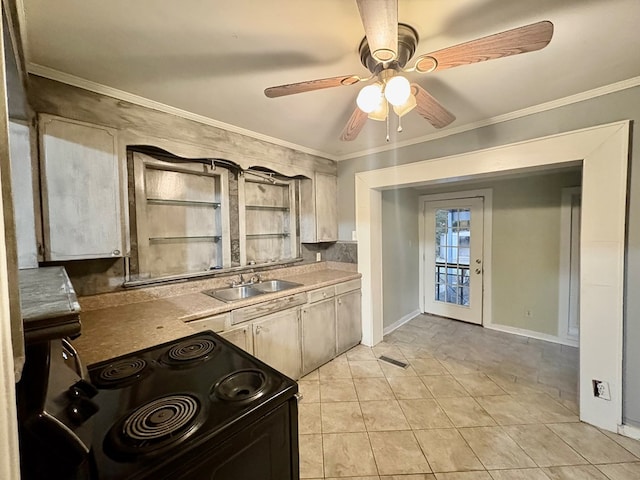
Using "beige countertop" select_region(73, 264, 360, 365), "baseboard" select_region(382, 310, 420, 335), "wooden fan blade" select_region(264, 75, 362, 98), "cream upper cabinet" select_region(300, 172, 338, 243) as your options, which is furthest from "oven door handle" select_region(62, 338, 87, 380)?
"baseboard" select_region(382, 310, 420, 335)

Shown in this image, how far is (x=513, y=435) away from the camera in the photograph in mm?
1915

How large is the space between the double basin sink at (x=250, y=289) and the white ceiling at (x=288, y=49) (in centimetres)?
157

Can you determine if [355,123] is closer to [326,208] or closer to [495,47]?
[495,47]

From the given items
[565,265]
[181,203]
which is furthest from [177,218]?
[565,265]

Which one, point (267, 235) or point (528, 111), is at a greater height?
point (528, 111)

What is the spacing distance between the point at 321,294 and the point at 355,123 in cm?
173

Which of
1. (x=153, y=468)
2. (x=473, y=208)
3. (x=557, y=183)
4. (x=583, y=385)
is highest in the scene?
(x=557, y=183)

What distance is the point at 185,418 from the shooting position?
32.7 inches

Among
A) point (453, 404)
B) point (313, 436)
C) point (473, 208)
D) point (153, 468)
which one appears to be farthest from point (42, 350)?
point (473, 208)

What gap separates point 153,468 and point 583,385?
111 inches

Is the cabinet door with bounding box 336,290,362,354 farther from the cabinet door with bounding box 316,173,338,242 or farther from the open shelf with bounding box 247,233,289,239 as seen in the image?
the open shelf with bounding box 247,233,289,239

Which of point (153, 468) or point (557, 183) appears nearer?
point (153, 468)

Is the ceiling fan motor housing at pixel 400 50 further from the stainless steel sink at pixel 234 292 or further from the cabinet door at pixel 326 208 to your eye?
the stainless steel sink at pixel 234 292

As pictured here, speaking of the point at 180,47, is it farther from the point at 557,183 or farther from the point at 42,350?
the point at 557,183
